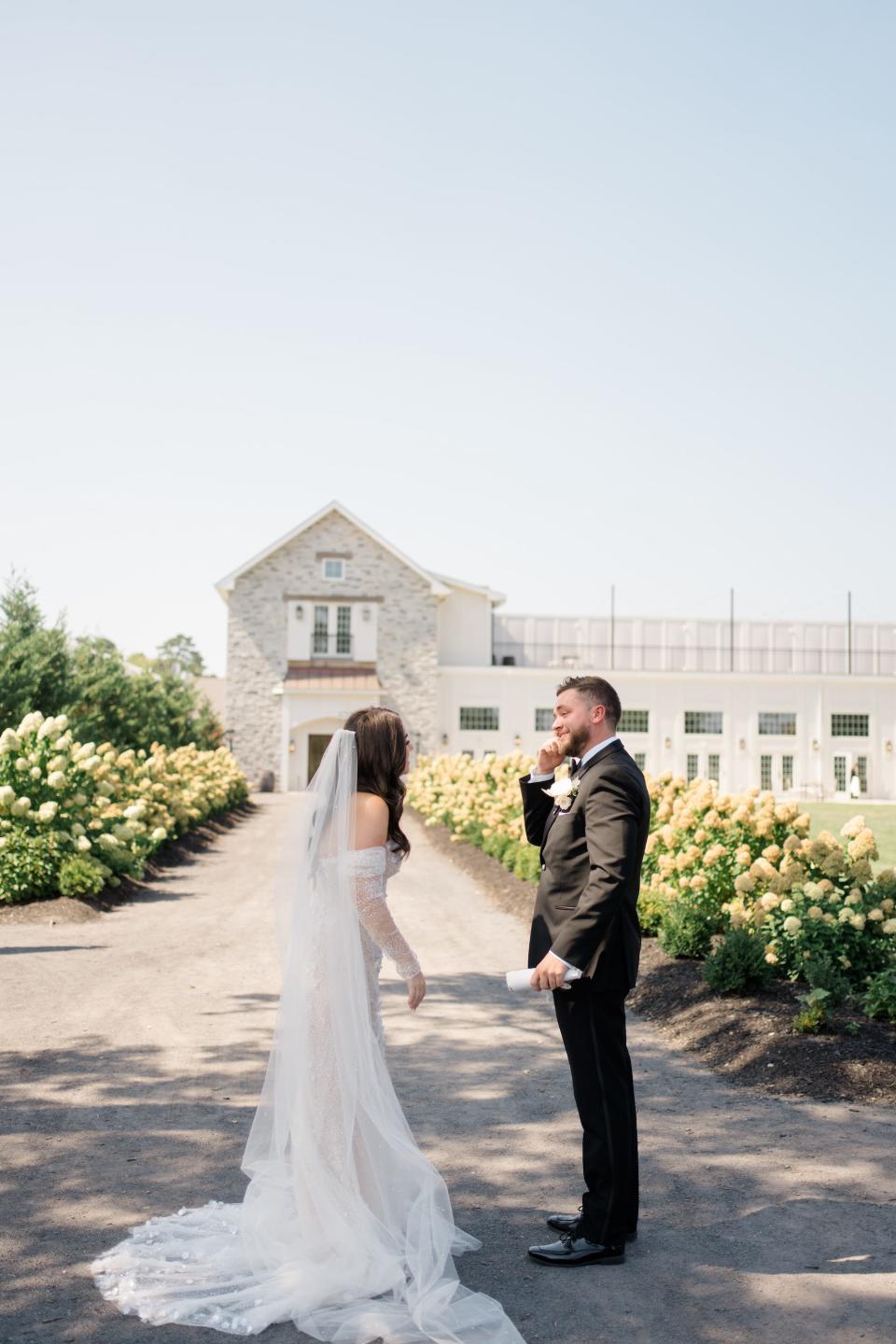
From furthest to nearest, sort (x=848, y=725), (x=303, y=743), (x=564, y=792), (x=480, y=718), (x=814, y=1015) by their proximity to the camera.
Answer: (x=848, y=725) < (x=480, y=718) < (x=303, y=743) < (x=814, y=1015) < (x=564, y=792)

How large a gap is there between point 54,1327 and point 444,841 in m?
17.1

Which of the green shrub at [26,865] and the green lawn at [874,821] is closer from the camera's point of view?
the green shrub at [26,865]

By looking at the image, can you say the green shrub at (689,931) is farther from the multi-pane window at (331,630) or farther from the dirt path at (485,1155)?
the multi-pane window at (331,630)

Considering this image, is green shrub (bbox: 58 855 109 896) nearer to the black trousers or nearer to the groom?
the groom

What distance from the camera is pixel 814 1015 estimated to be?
249 inches

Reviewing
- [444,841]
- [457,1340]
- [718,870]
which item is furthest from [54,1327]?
[444,841]

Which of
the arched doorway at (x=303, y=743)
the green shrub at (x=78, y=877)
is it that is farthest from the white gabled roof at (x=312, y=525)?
the green shrub at (x=78, y=877)

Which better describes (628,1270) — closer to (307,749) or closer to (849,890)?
(849,890)

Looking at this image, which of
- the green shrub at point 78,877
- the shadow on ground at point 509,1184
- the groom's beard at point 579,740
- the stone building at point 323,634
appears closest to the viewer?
the shadow on ground at point 509,1184

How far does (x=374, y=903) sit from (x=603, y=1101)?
1.07 m

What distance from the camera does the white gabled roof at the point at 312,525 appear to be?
40.3 meters

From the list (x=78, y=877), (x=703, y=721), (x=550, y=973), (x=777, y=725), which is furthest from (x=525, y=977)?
(x=777, y=725)

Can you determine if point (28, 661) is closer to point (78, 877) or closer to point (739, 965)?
Answer: point (78, 877)

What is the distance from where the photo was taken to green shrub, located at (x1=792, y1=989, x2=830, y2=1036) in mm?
6344
